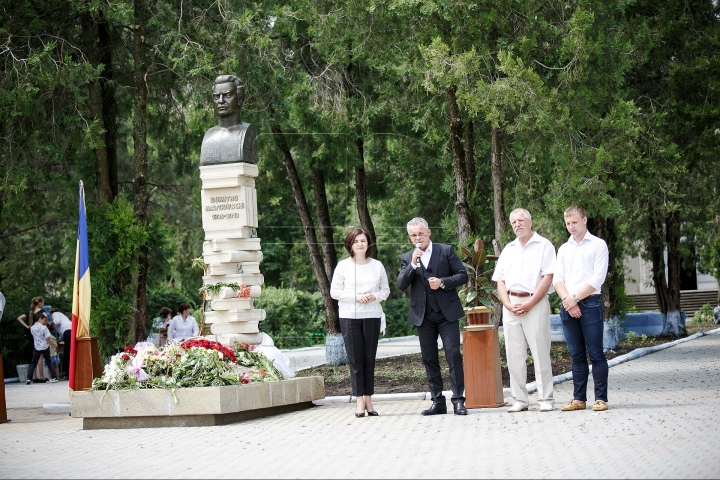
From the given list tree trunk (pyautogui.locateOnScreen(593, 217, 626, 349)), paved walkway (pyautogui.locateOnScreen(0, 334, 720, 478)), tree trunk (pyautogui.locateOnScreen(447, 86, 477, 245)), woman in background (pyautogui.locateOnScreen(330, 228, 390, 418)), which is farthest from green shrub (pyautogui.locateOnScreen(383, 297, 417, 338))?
woman in background (pyautogui.locateOnScreen(330, 228, 390, 418))

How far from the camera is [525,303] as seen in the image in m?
10.9

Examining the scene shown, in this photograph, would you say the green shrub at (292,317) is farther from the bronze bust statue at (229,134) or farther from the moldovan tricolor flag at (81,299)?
the moldovan tricolor flag at (81,299)

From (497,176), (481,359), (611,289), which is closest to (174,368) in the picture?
(481,359)

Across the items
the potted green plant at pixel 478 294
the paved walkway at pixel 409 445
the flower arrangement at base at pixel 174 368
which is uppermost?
the potted green plant at pixel 478 294

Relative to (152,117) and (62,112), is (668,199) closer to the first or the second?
(152,117)

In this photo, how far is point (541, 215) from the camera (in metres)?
18.7

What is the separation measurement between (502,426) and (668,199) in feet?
46.7

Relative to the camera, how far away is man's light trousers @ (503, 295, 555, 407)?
10.9 meters

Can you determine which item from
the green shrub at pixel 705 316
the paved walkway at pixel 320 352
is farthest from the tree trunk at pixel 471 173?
the green shrub at pixel 705 316

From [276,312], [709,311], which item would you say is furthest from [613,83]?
[709,311]

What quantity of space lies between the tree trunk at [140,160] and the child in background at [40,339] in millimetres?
6536

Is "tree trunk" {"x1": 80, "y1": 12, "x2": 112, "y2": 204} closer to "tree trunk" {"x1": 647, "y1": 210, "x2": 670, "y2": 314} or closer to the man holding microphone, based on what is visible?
the man holding microphone

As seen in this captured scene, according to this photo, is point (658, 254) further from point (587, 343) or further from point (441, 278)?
point (441, 278)

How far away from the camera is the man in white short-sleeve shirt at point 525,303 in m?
10.9
